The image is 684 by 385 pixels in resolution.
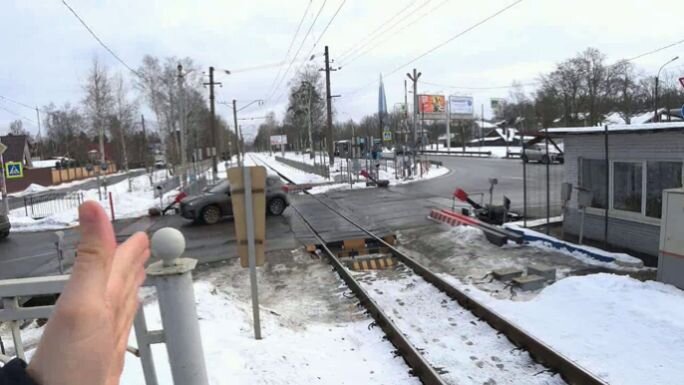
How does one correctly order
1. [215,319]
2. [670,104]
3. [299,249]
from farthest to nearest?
1. [670,104]
2. [299,249]
3. [215,319]

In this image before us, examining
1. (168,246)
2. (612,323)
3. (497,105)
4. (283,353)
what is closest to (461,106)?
(497,105)

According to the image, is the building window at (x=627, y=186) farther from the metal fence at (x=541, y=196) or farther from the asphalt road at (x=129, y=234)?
the asphalt road at (x=129, y=234)

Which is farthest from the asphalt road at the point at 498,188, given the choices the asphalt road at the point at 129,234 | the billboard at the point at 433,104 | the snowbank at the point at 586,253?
the billboard at the point at 433,104

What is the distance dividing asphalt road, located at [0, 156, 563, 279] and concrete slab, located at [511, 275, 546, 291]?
5821 mm

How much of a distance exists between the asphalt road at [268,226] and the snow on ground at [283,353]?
120 inches

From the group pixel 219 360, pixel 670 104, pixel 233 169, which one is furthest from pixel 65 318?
pixel 670 104

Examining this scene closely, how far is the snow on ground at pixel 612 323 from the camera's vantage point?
16.2ft

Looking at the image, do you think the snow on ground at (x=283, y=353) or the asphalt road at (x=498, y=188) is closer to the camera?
the snow on ground at (x=283, y=353)

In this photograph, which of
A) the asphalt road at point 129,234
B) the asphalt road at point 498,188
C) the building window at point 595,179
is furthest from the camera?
the asphalt road at point 498,188

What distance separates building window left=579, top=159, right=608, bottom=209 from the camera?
11.7m

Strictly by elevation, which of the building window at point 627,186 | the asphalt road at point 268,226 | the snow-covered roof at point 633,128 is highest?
the snow-covered roof at point 633,128

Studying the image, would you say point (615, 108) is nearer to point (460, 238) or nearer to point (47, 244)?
point (460, 238)

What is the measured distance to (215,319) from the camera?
6191mm

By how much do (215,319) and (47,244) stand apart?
11.7 metres
